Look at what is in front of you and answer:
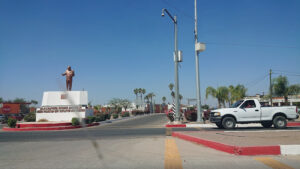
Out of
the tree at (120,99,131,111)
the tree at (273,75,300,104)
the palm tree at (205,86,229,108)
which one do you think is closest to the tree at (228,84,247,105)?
the palm tree at (205,86,229,108)

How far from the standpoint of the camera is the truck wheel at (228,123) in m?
13.1

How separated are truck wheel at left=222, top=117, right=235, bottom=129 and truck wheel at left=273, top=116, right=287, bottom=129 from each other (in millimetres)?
2424

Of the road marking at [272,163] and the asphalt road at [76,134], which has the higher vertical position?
the road marking at [272,163]

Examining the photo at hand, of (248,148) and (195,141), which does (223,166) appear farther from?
(195,141)

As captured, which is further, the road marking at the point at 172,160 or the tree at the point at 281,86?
the tree at the point at 281,86

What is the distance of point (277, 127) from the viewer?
1297 cm

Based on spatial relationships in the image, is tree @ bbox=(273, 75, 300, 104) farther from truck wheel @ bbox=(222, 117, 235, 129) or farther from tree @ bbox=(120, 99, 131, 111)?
tree @ bbox=(120, 99, 131, 111)

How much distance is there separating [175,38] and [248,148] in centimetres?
1359

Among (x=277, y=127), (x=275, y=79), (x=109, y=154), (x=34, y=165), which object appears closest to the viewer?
(x=34, y=165)

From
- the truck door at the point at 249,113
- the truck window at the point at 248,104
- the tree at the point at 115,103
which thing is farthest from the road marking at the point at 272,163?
the tree at the point at 115,103

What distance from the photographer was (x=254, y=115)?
515 inches

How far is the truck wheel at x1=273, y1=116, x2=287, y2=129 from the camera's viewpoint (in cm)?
1291

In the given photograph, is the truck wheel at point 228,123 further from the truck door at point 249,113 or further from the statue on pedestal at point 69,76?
the statue on pedestal at point 69,76

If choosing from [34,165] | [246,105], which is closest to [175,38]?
[246,105]
